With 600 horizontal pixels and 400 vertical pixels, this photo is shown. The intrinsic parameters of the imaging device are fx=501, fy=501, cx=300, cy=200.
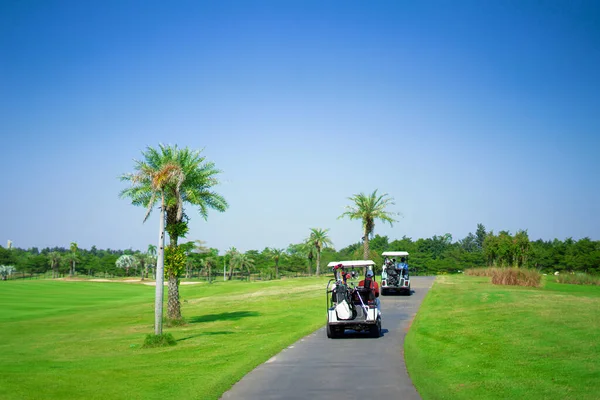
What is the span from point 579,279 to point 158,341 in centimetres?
4341

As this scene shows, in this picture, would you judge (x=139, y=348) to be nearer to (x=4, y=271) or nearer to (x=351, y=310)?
(x=351, y=310)

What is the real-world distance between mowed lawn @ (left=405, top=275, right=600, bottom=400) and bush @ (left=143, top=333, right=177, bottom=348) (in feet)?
32.3

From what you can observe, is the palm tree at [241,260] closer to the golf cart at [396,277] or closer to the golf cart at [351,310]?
the golf cart at [396,277]

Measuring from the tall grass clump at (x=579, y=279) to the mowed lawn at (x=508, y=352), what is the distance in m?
25.6

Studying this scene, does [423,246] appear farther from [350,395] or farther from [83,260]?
[350,395]

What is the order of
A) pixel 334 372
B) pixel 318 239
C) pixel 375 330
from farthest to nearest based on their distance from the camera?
1. pixel 318 239
2. pixel 375 330
3. pixel 334 372

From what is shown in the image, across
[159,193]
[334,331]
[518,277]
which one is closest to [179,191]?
[159,193]

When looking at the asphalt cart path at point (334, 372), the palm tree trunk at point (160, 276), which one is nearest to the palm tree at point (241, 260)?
the palm tree trunk at point (160, 276)

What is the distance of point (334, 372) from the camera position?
13.0 m

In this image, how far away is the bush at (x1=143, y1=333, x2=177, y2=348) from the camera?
67.5ft

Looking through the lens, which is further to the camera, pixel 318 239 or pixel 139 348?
pixel 318 239

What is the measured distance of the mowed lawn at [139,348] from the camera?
1236cm

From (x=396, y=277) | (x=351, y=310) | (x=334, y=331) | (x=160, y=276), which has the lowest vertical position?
(x=334, y=331)

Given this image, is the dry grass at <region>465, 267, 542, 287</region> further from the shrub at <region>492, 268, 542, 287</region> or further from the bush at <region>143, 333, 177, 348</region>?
the bush at <region>143, 333, 177, 348</region>
